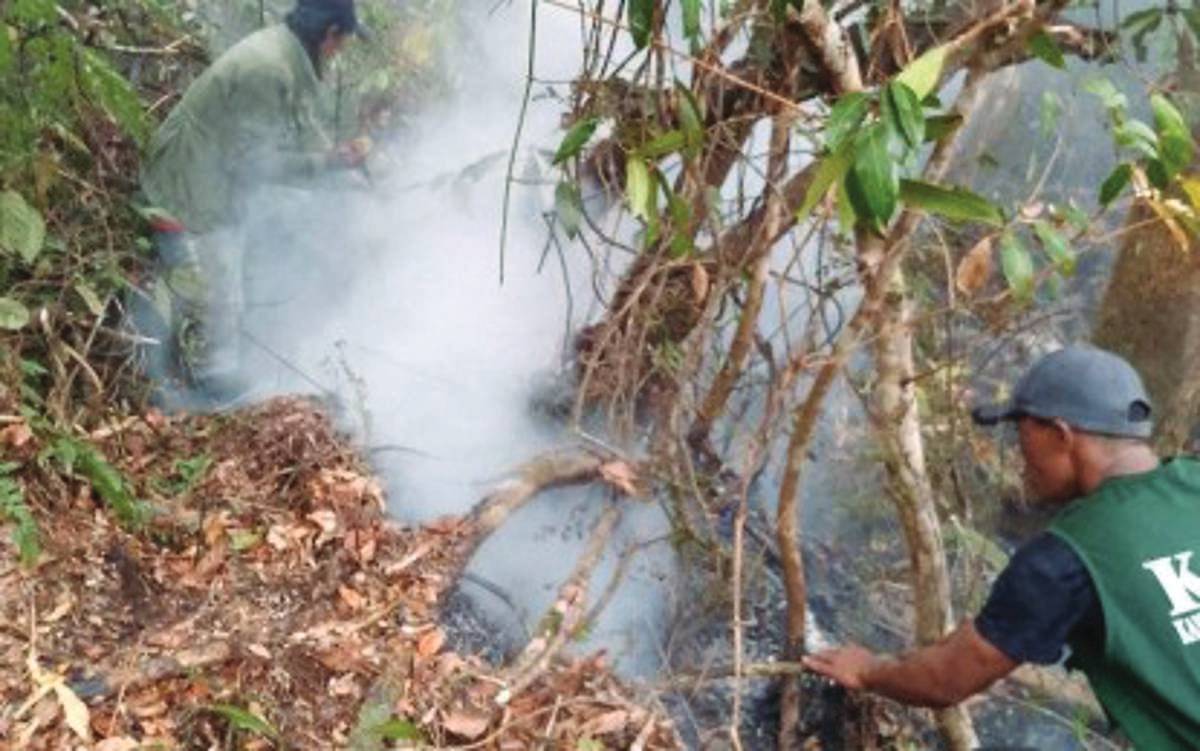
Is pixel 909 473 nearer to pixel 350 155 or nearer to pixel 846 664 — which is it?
pixel 846 664

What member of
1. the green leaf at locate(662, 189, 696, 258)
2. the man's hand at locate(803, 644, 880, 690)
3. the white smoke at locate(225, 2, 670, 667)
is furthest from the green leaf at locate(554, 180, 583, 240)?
the man's hand at locate(803, 644, 880, 690)

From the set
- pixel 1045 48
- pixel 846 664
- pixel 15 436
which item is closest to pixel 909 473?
pixel 846 664

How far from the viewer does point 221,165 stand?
5.24 meters

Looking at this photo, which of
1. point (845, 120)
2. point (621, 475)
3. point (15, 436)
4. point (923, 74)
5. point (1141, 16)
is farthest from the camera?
point (1141, 16)

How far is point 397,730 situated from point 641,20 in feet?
Answer: 6.34

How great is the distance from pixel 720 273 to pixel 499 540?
1607 mm

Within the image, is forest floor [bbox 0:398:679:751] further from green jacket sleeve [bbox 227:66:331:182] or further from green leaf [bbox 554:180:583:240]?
green jacket sleeve [bbox 227:66:331:182]

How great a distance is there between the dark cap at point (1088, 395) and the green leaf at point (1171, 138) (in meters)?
0.61

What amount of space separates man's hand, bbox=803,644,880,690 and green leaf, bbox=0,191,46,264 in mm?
2983

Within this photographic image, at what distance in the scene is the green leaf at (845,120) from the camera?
212cm

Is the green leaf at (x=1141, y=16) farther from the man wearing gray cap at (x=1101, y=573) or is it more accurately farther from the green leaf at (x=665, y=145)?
the green leaf at (x=665, y=145)

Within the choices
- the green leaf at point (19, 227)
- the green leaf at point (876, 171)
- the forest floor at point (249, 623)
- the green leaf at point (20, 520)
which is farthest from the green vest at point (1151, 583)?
the green leaf at point (19, 227)

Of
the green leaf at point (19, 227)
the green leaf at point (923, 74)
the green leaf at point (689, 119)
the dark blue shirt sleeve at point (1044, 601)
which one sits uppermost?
the green leaf at point (923, 74)

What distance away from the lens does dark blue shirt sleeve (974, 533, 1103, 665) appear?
8.47ft
